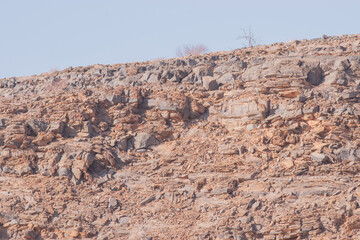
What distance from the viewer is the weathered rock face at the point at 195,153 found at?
1609 centimetres

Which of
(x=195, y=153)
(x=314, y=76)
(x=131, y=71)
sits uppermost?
(x=131, y=71)

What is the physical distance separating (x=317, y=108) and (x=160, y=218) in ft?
19.2

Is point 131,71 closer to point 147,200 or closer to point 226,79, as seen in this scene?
point 226,79

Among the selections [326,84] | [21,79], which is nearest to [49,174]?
[21,79]

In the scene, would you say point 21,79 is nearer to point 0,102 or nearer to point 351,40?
point 0,102

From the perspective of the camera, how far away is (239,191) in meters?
16.8

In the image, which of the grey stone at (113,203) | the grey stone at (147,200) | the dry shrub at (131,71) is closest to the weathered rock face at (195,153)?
the grey stone at (113,203)

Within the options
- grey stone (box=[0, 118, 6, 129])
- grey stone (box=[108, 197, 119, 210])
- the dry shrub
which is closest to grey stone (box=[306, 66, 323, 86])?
the dry shrub

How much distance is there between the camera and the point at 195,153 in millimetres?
18250

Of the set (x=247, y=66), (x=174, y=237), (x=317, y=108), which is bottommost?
(x=174, y=237)

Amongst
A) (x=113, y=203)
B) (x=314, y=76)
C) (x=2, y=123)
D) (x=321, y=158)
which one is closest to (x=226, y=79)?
(x=314, y=76)

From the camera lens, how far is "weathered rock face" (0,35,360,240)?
1609cm

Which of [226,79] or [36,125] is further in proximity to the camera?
[226,79]

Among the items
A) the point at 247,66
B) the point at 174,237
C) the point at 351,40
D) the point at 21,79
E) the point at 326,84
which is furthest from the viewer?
the point at 21,79
